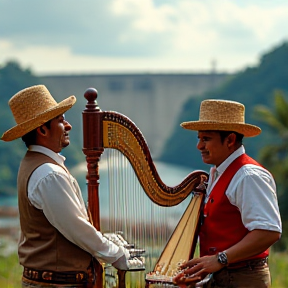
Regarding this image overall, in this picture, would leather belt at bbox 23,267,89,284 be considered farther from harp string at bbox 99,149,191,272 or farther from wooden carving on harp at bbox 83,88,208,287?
harp string at bbox 99,149,191,272

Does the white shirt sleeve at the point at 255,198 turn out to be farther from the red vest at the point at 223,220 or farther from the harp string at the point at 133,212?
the harp string at the point at 133,212

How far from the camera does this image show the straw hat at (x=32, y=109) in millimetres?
3492

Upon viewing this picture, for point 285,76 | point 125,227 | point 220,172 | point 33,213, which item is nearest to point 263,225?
point 220,172

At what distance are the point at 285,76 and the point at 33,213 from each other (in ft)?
127

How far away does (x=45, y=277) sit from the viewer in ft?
11.4

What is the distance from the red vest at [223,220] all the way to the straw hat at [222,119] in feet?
0.42

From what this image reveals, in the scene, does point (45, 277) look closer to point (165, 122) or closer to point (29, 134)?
point (29, 134)

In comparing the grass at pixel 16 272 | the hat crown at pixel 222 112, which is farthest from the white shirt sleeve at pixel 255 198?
the grass at pixel 16 272

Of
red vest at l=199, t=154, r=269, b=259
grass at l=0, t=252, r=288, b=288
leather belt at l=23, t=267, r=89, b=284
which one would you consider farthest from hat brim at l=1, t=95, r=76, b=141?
grass at l=0, t=252, r=288, b=288

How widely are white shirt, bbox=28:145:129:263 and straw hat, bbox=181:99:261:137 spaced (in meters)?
0.65

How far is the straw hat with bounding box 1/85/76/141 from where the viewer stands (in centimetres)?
349

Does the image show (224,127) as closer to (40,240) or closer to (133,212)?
(133,212)

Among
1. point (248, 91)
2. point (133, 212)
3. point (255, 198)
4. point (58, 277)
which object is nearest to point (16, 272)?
point (133, 212)

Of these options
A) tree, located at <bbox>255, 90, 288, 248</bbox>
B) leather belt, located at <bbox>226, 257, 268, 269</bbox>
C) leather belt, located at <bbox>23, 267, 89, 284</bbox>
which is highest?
tree, located at <bbox>255, 90, 288, 248</bbox>
